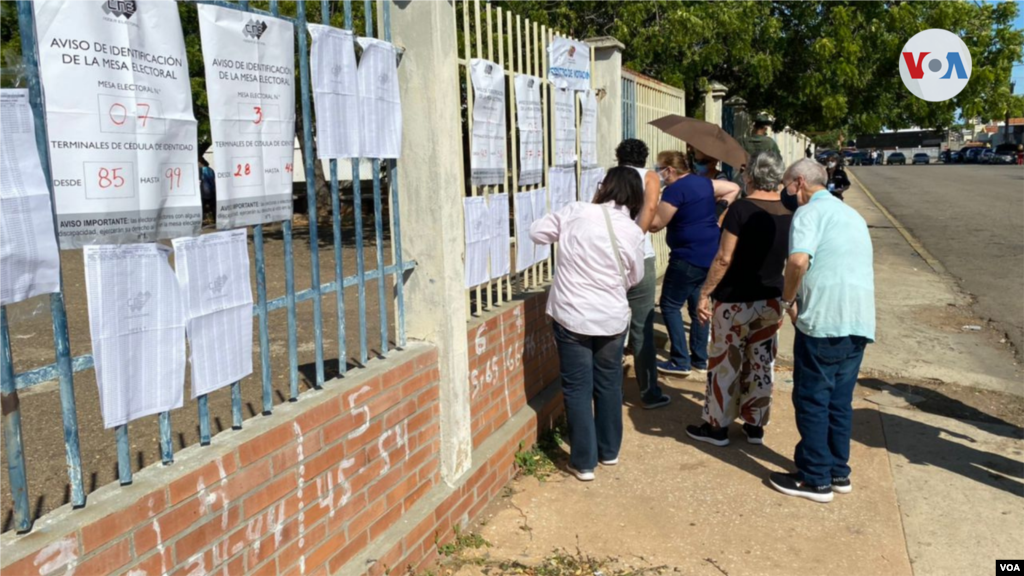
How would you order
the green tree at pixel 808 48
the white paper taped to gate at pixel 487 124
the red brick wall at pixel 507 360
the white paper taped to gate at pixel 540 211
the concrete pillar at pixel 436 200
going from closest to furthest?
the concrete pillar at pixel 436 200, the white paper taped to gate at pixel 487 124, the red brick wall at pixel 507 360, the white paper taped to gate at pixel 540 211, the green tree at pixel 808 48

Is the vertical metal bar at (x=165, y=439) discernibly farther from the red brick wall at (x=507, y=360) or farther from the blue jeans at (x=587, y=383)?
the blue jeans at (x=587, y=383)

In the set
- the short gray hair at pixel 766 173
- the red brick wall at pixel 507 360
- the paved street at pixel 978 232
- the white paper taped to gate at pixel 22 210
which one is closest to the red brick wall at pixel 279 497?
the red brick wall at pixel 507 360

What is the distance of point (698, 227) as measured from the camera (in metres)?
6.07

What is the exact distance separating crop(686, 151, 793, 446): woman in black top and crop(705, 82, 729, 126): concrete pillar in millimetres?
5941

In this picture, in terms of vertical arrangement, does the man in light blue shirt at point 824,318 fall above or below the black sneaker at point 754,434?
above

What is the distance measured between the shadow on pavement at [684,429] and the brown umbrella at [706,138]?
72.8 inches

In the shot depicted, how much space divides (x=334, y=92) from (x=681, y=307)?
3.92m

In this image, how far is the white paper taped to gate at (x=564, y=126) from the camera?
519 centimetres

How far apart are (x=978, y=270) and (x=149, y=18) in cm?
1242

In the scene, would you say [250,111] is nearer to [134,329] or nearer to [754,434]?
[134,329]

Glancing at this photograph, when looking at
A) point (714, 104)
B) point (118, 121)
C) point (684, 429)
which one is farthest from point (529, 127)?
point (714, 104)

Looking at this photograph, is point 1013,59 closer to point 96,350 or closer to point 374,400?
point 374,400

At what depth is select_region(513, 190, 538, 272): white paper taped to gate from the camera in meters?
4.79

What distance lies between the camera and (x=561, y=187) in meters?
5.38
